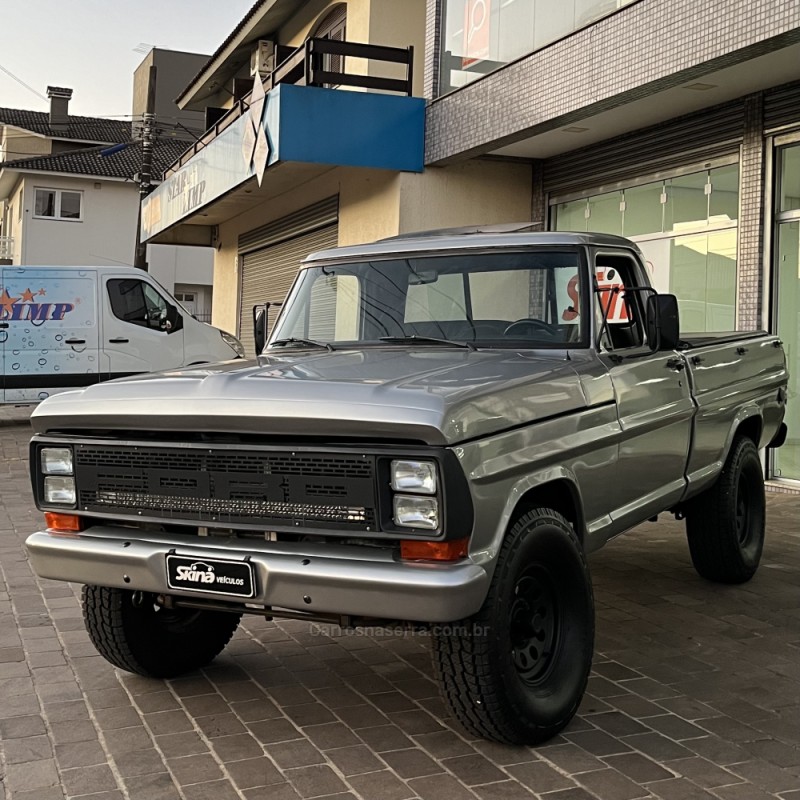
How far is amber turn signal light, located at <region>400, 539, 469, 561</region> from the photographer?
10.6 feet

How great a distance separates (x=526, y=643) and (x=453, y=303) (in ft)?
5.55

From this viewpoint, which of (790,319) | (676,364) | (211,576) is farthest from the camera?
(790,319)

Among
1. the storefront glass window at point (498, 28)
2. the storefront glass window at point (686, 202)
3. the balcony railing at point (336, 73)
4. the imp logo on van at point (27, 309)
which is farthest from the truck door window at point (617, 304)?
the imp logo on van at point (27, 309)

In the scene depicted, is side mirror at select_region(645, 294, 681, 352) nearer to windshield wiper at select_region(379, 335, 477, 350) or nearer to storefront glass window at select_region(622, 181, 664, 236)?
windshield wiper at select_region(379, 335, 477, 350)

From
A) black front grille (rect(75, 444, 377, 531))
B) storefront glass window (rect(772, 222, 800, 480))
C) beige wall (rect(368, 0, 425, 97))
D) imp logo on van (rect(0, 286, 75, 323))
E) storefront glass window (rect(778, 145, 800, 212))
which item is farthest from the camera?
imp logo on van (rect(0, 286, 75, 323))

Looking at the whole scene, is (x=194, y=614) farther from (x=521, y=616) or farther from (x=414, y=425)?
(x=414, y=425)

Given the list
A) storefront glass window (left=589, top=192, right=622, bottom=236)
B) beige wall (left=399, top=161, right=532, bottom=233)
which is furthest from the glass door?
beige wall (left=399, top=161, right=532, bottom=233)

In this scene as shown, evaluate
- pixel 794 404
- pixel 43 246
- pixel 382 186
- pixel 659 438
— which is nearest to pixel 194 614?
pixel 659 438

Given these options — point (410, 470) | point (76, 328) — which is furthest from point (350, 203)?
point (410, 470)

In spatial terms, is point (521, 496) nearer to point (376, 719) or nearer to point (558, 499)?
point (558, 499)

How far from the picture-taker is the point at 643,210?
11.5 meters

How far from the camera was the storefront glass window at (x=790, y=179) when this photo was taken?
31.4 feet

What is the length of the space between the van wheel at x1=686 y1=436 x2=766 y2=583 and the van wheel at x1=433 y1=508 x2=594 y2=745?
7.41ft

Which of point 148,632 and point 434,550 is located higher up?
point 434,550
